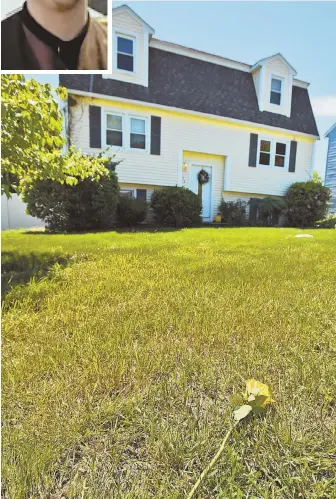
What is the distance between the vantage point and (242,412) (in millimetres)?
786

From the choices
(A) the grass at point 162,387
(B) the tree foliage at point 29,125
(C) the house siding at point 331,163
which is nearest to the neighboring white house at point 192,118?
(C) the house siding at point 331,163

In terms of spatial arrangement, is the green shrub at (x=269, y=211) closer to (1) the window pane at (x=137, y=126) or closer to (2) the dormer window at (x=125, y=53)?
(1) the window pane at (x=137, y=126)

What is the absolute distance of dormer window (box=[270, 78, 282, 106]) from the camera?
10.0 metres

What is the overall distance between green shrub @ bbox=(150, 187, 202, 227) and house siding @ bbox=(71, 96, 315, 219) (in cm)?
115

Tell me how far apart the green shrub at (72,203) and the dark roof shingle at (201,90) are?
10.8ft

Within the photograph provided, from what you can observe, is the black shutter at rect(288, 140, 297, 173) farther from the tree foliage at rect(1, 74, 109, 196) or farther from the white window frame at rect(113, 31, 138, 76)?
the tree foliage at rect(1, 74, 109, 196)

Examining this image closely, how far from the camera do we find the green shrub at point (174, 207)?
24.6ft

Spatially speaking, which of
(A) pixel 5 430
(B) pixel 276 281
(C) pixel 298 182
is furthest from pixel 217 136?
(A) pixel 5 430

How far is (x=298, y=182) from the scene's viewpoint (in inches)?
396

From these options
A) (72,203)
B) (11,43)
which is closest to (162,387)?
(11,43)

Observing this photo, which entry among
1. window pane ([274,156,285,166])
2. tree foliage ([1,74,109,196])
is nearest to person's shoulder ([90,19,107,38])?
tree foliage ([1,74,109,196])

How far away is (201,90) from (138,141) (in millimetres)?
2796

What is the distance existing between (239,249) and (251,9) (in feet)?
7.91

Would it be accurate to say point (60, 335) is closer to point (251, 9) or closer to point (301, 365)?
point (301, 365)
